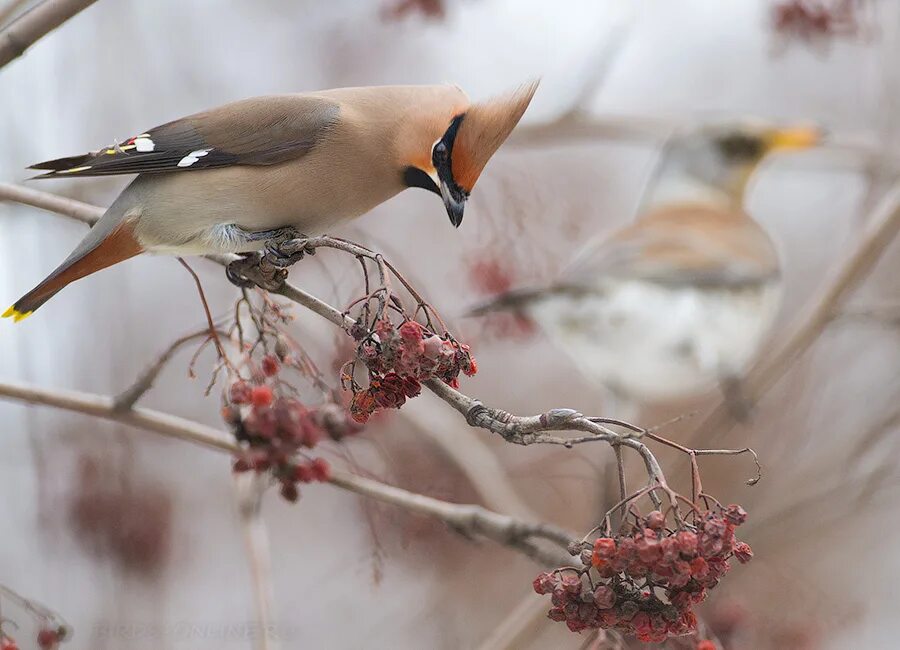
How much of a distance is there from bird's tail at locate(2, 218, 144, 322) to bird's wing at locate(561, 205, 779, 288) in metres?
Answer: 2.19

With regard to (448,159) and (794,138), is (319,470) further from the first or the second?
(794,138)

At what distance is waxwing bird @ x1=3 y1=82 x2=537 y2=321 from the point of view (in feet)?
8.07

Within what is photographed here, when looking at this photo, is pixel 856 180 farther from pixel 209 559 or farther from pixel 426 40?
pixel 209 559

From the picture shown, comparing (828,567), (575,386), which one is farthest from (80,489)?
(828,567)

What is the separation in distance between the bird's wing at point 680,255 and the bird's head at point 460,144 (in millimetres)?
1781

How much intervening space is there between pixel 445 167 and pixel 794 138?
3.05 meters

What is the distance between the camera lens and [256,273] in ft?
7.36

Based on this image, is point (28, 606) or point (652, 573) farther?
point (28, 606)

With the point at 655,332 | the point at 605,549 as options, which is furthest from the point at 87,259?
the point at 655,332

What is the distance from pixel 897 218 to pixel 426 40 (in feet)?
11.5

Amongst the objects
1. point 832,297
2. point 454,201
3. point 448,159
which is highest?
point 832,297

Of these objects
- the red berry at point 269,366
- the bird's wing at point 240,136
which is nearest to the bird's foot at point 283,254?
the red berry at point 269,366

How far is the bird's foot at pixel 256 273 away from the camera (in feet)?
7.15

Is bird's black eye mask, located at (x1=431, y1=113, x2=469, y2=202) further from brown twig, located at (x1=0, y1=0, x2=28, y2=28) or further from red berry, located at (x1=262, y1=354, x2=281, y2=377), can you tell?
brown twig, located at (x1=0, y1=0, x2=28, y2=28)
